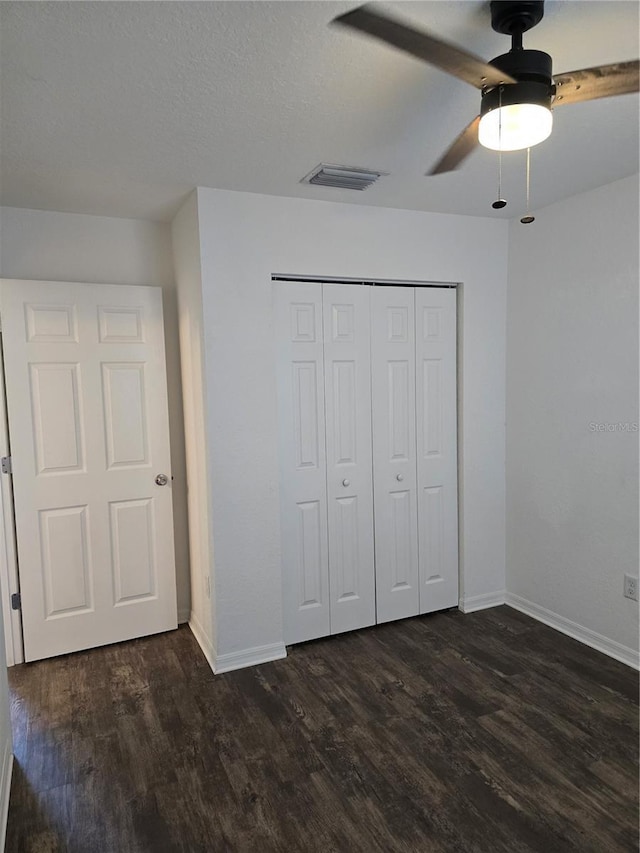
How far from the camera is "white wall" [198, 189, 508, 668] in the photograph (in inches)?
111

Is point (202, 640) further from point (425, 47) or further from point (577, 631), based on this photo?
point (425, 47)

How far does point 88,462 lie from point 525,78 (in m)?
2.71

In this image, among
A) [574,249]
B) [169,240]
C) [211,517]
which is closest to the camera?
[211,517]

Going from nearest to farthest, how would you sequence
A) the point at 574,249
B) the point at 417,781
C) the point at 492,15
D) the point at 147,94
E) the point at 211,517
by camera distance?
the point at 492,15, the point at 147,94, the point at 417,781, the point at 211,517, the point at 574,249

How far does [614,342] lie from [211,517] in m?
2.26

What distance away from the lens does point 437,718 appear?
8.05ft

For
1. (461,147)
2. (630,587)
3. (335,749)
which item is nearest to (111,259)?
(461,147)

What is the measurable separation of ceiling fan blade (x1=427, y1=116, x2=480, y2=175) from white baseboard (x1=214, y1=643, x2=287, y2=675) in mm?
2444

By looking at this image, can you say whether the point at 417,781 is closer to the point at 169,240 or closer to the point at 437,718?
the point at 437,718

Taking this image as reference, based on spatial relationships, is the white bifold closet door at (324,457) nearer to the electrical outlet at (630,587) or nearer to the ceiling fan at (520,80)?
the electrical outlet at (630,587)

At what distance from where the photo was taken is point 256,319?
2883 millimetres

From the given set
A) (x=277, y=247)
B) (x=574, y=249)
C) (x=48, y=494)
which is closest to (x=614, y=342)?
(x=574, y=249)

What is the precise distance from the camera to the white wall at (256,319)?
111 inches

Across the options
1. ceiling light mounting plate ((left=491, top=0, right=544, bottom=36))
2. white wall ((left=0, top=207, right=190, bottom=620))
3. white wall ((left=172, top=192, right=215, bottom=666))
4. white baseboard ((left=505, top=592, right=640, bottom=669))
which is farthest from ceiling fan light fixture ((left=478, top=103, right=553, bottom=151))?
white baseboard ((left=505, top=592, right=640, bottom=669))
